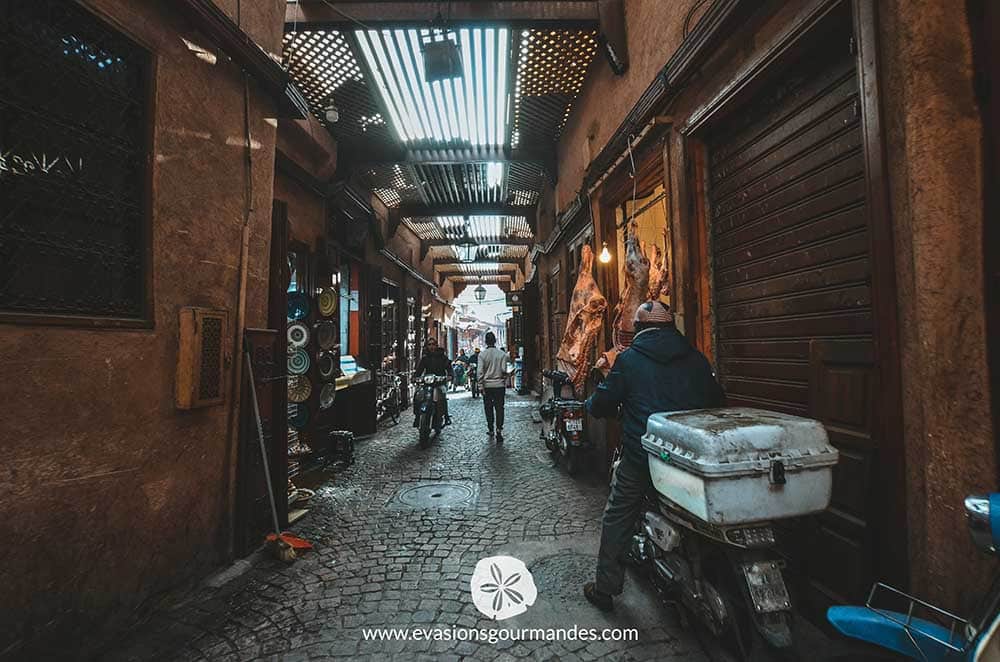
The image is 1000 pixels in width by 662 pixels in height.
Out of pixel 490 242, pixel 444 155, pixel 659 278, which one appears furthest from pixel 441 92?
pixel 490 242

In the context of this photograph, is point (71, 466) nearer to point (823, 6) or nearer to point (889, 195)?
point (889, 195)

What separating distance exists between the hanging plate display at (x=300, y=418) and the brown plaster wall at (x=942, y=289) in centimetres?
731

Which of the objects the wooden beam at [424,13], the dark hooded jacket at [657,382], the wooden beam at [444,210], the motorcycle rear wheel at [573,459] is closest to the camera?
the dark hooded jacket at [657,382]

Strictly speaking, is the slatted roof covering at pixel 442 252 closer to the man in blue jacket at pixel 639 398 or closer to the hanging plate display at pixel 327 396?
the hanging plate display at pixel 327 396

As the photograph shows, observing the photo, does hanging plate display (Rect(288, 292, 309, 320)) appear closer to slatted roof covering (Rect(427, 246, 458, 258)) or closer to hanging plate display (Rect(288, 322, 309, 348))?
hanging plate display (Rect(288, 322, 309, 348))

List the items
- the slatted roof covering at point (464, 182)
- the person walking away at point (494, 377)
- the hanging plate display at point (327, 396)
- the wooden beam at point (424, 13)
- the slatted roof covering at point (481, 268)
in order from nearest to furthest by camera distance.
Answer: the wooden beam at point (424, 13) → the hanging plate display at point (327, 396) → the person walking away at point (494, 377) → the slatted roof covering at point (464, 182) → the slatted roof covering at point (481, 268)

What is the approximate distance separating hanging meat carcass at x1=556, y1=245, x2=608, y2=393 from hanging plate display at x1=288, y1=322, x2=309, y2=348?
4152 mm

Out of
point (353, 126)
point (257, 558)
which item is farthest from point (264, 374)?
point (353, 126)

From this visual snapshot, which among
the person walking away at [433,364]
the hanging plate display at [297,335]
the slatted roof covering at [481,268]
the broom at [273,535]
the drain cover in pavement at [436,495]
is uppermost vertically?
the slatted roof covering at [481,268]

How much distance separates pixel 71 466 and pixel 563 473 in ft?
17.9

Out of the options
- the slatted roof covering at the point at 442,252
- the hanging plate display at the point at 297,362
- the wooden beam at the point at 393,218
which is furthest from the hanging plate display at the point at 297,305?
the slatted roof covering at the point at 442,252

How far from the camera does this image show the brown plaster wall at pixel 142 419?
2.49 m

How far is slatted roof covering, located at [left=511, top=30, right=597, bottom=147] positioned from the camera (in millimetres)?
6363

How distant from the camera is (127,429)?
304 cm
